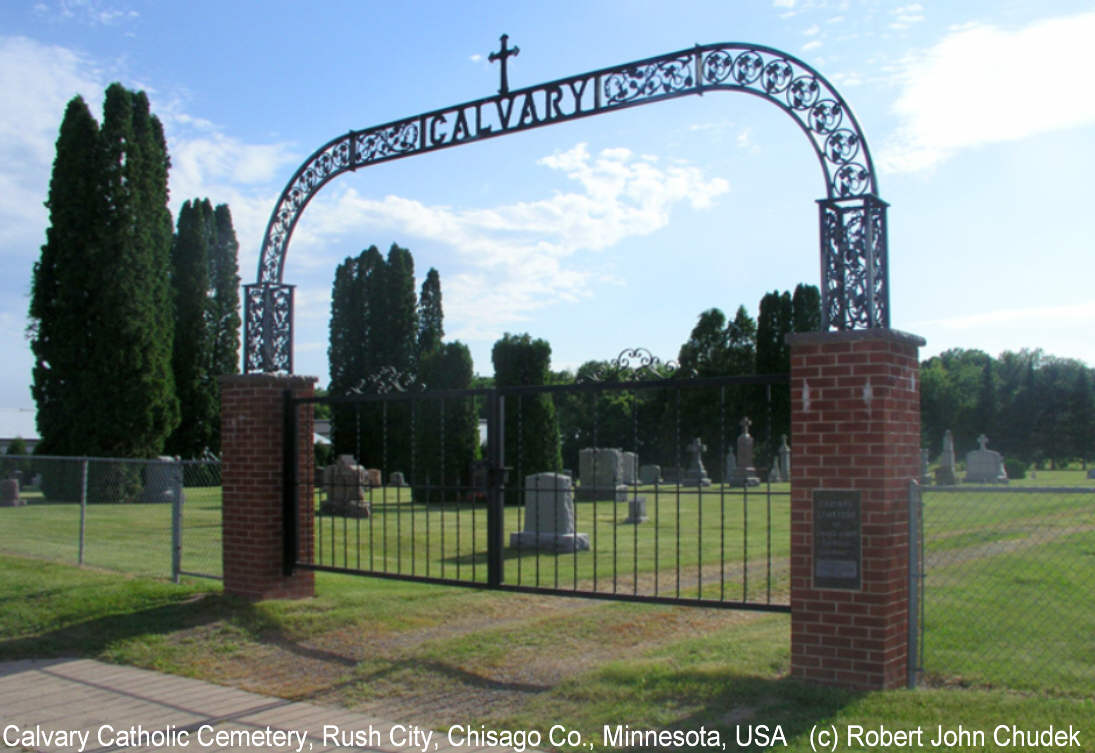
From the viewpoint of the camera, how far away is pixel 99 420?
2467 cm

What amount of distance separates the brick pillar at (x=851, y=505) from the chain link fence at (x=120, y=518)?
6.47 metres

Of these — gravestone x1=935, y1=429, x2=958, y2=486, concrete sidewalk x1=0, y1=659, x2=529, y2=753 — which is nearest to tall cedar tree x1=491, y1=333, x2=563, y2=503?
concrete sidewalk x1=0, y1=659, x2=529, y2=753

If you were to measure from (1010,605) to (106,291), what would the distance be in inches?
908

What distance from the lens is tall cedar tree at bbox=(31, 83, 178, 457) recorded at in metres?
24.6

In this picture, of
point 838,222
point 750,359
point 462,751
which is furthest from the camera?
point 750,359

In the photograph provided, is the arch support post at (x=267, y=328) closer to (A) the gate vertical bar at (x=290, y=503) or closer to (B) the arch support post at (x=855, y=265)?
(A) the gate vertical bar at (x=290, y=503)

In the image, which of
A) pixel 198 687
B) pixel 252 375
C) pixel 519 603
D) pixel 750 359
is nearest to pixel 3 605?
pixel 252 375

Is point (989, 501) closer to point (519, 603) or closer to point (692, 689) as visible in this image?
point (519, 603)

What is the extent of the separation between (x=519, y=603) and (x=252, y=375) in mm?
3143

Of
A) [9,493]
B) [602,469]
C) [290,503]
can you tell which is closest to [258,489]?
[290,503]

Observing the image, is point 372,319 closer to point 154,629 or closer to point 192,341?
point 192,341

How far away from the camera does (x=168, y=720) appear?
5.30 meters

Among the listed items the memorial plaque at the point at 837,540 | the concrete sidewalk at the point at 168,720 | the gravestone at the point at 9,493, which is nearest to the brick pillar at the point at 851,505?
the memorial plaque at the point at 837,540

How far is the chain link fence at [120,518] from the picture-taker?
433 inches
